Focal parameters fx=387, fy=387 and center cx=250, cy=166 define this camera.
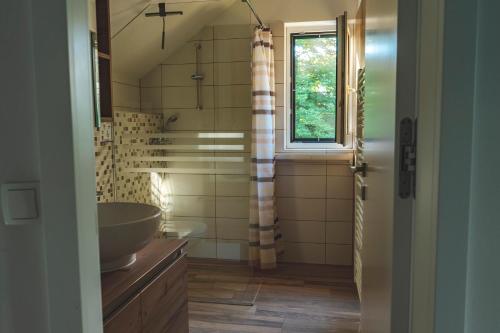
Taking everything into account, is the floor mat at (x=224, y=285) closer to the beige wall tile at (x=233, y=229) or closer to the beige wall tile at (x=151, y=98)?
the beige wall tile at (x=233, y=229)

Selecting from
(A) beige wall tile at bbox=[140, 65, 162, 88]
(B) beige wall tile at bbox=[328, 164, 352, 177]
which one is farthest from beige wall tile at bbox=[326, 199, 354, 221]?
(A) beige wall tile at bbox=[140, 65, 162, 88]

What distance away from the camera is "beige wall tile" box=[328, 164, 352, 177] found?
3168mm

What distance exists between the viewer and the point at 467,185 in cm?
63

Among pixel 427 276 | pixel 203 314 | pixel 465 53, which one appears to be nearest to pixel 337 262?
pixel 203 314

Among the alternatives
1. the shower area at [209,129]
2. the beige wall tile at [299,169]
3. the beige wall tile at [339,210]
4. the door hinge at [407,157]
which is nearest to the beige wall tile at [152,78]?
the shower area at [209,129]

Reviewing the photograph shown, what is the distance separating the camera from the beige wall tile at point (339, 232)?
10.6 ft

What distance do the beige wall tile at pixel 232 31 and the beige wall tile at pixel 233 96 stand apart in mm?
416

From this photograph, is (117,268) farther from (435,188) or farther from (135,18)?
(135,18)

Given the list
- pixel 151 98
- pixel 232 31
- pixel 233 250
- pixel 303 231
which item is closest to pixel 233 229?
pixel 233 250

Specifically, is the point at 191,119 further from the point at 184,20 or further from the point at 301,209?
the point at 301,209

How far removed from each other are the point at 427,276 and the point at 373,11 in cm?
98

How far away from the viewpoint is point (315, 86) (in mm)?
3260

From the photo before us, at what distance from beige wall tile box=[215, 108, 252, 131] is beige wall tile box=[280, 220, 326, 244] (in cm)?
89

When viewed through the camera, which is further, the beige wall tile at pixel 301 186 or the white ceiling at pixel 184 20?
the beige wall tile at pixel 301 186
